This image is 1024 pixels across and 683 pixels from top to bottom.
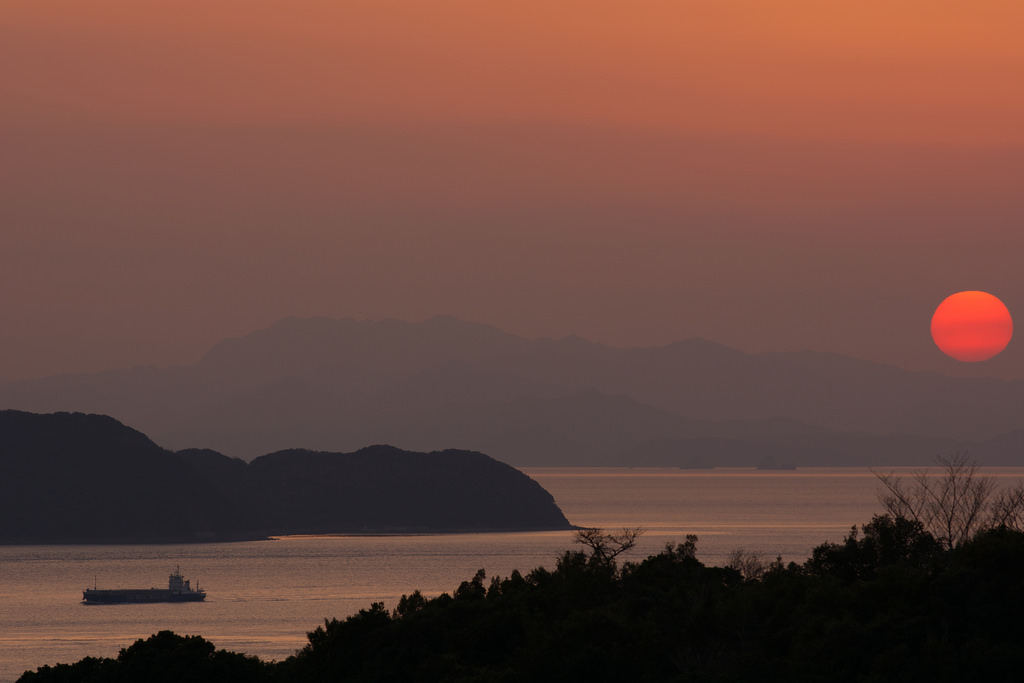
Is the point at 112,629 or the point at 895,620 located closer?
the point at 895,620

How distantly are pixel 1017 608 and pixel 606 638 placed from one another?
682 inches

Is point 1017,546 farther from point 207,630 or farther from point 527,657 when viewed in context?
point 207,630

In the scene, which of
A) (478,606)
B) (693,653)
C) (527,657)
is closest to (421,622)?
(478,606)

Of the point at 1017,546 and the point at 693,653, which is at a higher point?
the point at 1017,546

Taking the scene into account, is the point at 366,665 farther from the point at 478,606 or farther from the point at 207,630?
the point at 207,630

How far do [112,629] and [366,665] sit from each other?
149 m

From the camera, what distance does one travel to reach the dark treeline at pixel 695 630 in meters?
52.8

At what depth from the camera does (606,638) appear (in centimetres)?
5709

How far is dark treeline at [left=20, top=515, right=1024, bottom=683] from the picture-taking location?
173ft

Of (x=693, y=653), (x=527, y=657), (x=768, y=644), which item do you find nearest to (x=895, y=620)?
(x=768, y=644)

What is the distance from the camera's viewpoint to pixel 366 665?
2370 inches

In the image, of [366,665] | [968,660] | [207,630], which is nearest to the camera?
[968,660]

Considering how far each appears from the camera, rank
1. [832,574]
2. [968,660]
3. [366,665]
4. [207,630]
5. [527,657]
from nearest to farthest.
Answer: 1. [968,660]
2. [527,657]
3. [366,665]
4. [832,574]
5. [207,630]

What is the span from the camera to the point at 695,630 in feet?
203
